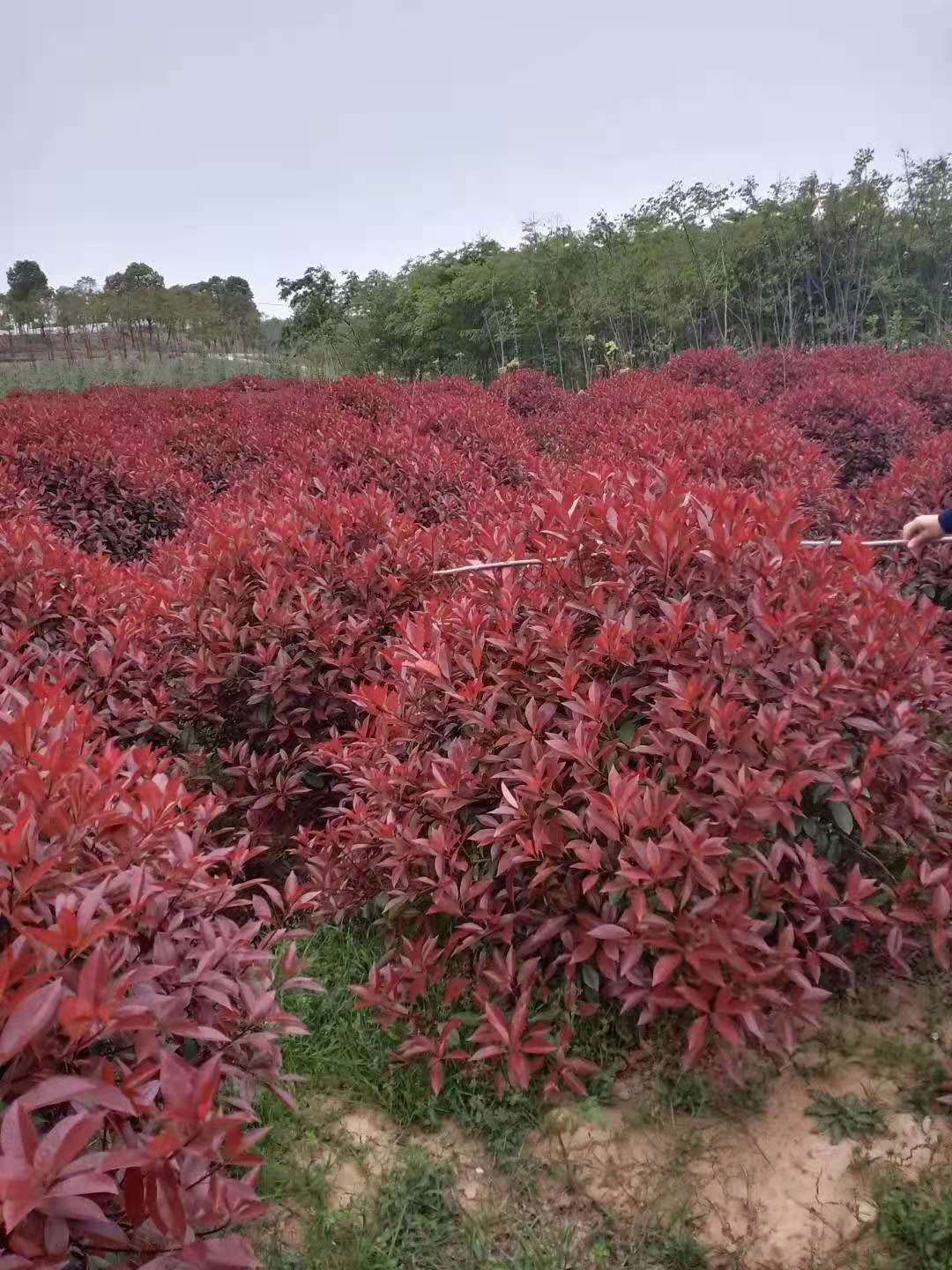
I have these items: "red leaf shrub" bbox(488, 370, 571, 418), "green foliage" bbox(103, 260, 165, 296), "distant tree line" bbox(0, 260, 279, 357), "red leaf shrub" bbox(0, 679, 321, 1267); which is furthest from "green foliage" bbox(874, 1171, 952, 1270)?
"green foliage" bbox(103, 260, 165, 296)

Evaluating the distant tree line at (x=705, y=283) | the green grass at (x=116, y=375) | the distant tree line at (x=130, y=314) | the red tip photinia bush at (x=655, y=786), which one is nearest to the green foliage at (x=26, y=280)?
the distant tree line at (x=130, y=314)

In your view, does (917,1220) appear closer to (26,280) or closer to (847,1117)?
(847,1117)

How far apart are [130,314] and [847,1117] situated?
3452 cm

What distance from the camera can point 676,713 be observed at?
1.90 metres

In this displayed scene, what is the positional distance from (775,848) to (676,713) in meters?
0.33

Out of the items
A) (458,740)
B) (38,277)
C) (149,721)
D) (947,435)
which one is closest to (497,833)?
(458,740)

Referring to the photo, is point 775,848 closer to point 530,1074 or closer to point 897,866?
point 897,866

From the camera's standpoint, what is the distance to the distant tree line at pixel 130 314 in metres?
31.6

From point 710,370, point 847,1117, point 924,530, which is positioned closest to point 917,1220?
point 847,1117

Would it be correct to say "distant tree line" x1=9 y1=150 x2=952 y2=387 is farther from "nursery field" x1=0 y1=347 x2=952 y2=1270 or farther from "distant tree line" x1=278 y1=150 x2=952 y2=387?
"nursery field" x1=0 y1=347 x2=952 y2=1270

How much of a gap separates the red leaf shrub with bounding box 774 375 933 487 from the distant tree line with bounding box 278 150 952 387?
12.1 metres

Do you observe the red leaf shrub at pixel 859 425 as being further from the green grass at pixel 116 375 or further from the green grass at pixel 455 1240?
the green grass at pixel 116 375

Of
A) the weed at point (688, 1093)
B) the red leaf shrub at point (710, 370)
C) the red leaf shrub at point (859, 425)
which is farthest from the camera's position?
the red leaf shrub at point (710, 370)

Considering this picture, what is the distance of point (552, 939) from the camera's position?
1.96 m
